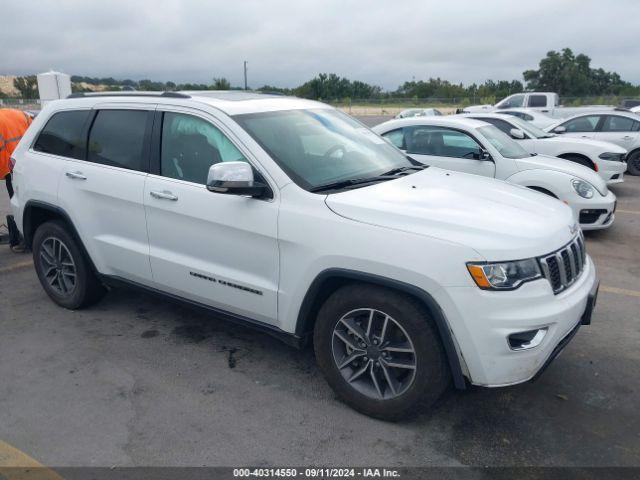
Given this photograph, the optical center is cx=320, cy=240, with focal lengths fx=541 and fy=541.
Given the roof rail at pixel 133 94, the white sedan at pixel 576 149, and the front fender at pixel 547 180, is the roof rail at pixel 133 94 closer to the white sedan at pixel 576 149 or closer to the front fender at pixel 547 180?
the front fender at pixel 547 180

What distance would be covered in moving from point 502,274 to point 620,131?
11795 mm

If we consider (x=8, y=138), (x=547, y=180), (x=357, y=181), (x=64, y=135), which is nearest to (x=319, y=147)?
(x=357, y=181)

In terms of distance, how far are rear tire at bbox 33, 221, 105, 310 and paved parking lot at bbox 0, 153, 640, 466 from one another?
0.19 metres

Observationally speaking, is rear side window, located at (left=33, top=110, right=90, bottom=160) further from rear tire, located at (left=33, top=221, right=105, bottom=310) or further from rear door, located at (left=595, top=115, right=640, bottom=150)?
rear door, located at (left=595, top=115, right=640, bottom=150)

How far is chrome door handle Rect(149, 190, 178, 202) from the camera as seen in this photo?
3.62 metres

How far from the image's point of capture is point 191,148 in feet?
12.1

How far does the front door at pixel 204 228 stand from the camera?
3293mm

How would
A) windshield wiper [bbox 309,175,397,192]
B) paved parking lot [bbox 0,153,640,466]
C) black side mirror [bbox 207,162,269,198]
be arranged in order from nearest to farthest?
paved parking lot [bbox 0,153,640,466] < black side mirror [bbox 207,162,269,198] < windshield wiper [bbox 309,175,397,192]

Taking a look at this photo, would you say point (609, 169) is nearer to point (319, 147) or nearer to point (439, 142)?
point (439, 142)

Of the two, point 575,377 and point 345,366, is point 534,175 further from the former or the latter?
point 345,366

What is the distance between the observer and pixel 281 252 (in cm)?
319

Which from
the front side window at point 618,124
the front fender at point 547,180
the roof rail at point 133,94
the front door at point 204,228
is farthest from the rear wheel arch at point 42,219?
the front side window at point 618,124

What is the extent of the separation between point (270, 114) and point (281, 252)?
3.61 feet

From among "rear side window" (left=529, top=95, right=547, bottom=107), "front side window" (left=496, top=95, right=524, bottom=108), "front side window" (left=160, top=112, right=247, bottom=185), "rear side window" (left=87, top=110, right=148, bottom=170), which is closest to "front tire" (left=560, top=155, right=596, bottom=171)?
"front side window" (left=160, top=112, right=247, bottom=185)
